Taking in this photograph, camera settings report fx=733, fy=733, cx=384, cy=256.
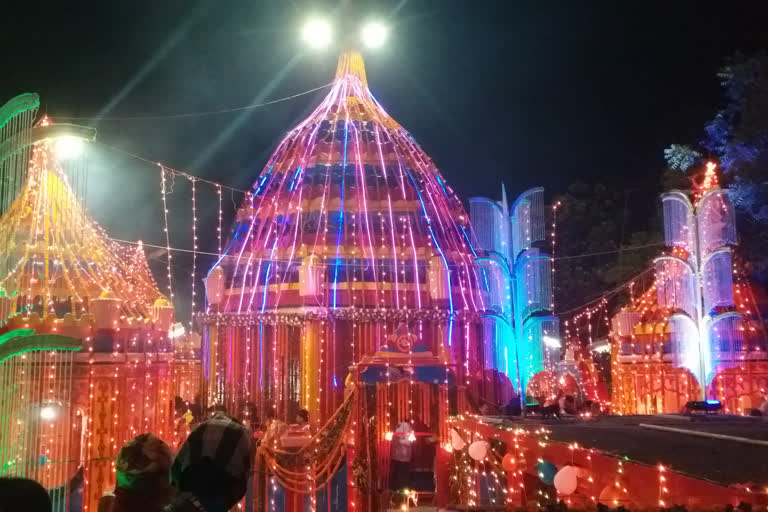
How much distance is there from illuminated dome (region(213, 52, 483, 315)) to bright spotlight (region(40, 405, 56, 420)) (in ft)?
22.7

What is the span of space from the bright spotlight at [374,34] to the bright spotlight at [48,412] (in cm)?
1393

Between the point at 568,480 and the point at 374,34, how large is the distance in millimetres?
17520

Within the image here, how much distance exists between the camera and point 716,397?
16.2 metres

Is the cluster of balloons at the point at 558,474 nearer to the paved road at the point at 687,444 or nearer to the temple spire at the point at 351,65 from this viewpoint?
the paved road at the point at 687,444

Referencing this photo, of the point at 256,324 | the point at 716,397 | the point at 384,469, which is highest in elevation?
the point at 256,324

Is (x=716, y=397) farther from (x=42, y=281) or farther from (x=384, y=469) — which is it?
(x=42, y=281)

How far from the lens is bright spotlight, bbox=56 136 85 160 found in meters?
12.5

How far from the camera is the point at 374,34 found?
72.8ft

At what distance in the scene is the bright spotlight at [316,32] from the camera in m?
20.7

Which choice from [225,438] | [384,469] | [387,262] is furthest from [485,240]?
[225,438]

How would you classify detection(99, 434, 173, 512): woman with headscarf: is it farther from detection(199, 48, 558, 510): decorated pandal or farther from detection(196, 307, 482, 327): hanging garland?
detection(196, 307, 482, 327): hanging garland

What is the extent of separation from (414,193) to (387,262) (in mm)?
2443

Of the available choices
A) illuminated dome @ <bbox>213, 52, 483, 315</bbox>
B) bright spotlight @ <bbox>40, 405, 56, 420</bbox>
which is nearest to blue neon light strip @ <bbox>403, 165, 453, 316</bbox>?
illuminated dome @ <bbox>213, 52, 483, 315</bbox>

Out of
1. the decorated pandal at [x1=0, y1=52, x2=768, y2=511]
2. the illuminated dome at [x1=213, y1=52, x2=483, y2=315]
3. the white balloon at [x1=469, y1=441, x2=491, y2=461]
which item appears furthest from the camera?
the illuminated dome at [x1=213, y1=52, x2=483, y2=315]
